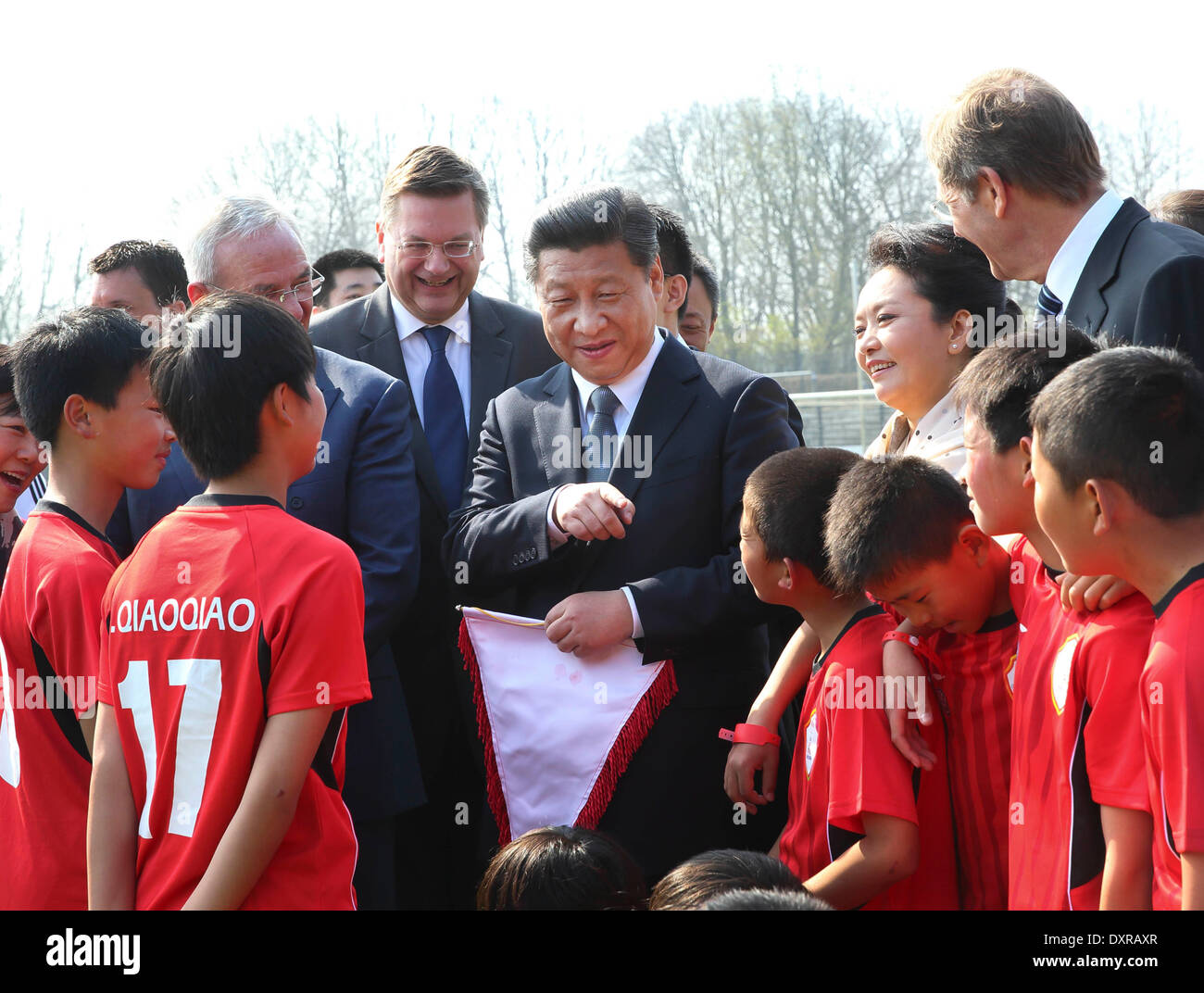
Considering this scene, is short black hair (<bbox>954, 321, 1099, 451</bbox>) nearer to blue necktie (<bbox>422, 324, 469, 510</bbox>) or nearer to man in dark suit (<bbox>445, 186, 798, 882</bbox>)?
man in dark suit (<bbox>445, 186, 798, 882</bbox>)

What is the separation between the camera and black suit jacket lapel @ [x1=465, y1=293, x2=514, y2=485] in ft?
12.4

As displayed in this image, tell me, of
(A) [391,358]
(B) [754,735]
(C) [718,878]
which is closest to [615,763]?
(B) [754,735]

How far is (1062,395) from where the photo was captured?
1.99 meters

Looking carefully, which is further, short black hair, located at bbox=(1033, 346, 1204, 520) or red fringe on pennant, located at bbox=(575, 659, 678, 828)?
red fringe on pennant, located at bbox=(575, 659, 678, 828)

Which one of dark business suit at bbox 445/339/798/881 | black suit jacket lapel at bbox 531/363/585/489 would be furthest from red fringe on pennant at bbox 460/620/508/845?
black suit jacket lapel at bbox 531/363/585/489

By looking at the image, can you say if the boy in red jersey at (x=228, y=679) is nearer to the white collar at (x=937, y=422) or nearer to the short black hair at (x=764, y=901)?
the short black hair at (x=764, y=901)

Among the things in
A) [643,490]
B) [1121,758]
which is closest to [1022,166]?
[643,490]

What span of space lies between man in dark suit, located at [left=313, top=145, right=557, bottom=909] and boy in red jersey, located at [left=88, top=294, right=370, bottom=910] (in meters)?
1.13

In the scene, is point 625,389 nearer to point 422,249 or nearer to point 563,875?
point 422,249

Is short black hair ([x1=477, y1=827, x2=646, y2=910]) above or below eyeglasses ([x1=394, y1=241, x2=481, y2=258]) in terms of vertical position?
below

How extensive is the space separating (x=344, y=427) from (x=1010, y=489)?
177 cm

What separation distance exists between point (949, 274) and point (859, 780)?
4.96 feet

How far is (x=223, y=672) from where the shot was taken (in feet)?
7.02
